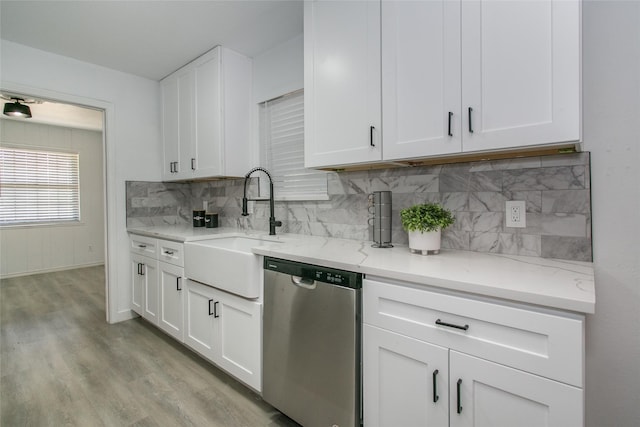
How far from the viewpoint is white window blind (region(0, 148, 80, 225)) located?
480 cm

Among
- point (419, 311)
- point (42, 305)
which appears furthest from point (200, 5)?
point (42, 305)

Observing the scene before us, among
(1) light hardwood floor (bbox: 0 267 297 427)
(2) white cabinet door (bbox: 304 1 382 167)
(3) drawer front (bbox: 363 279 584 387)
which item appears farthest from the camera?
(1) light hardwood floor (bbox: 0 267 297 427)

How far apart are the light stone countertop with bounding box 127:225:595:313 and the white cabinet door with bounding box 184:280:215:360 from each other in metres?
0.69

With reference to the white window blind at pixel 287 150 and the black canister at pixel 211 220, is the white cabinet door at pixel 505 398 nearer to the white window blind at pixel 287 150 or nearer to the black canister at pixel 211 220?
the white window blind at pixel 287 150

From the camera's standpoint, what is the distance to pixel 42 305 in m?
3.58

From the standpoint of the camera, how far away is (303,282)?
1515 mm

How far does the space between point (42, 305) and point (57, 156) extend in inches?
115

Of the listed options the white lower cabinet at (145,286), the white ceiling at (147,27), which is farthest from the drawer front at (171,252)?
the white ceiling at (147,27)

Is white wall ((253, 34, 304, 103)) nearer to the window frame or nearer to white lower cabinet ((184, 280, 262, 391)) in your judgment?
white lower cabinet ((184, 280, 262, 391))

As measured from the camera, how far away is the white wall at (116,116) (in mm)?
2664

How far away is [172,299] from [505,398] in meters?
2.32

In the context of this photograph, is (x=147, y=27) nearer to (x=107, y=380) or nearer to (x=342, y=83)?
(x=342, y=83)

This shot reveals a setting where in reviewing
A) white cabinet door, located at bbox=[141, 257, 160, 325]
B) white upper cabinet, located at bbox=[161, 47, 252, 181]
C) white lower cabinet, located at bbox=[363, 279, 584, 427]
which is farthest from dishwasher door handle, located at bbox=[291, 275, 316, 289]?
white cabinet door, located at bbox=[141, 257, 160, 325]

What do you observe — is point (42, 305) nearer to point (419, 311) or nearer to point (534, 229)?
point (419, 311)
